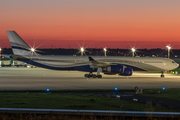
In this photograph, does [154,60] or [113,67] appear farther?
[154,60]

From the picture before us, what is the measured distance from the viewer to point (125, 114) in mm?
13742

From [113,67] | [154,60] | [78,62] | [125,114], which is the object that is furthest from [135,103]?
[154,60]

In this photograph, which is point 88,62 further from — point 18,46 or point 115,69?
point 18,46

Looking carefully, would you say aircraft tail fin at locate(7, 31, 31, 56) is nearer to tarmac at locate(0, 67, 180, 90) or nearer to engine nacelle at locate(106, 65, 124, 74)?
tarmac at locate(0, 67, 180, 90)

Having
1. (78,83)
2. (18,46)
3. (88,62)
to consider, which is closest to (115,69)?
(88,62)

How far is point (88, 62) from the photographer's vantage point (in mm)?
47594

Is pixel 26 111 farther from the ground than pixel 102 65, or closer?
closer

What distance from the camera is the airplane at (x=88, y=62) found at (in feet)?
148

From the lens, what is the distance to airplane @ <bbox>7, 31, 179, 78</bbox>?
45.1 meters

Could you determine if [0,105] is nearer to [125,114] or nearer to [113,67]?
[125,114]

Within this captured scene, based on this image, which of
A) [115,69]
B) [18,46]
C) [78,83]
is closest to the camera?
[78,83]

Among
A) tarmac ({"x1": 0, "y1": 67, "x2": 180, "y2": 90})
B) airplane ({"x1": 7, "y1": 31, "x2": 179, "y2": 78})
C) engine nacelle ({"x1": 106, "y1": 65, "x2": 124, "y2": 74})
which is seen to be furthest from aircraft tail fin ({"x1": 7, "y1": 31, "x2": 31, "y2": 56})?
engine nacelle ({"x1": 106, "y1": 65, "x2": 124, "y2": 74})

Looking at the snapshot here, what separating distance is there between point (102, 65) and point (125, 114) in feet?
104

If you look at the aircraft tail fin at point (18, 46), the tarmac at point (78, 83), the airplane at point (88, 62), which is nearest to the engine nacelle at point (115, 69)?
the airplane at point (88, 62)
